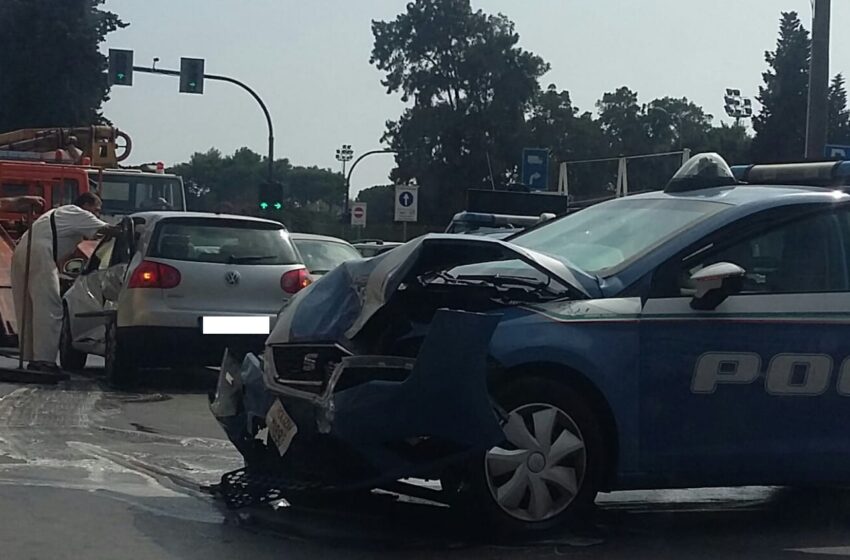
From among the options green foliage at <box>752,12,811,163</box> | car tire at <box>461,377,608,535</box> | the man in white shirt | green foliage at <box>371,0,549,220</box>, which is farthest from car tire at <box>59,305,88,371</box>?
green foliage at <box>752,12,811,163</box>

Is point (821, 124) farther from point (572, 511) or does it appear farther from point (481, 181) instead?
point (481, 181)

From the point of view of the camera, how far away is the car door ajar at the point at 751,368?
6352 mm

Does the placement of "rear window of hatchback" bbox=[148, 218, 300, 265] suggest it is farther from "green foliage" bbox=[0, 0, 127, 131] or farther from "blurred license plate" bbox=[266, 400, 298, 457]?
"green foliage" bbox=[0, 0, 127, 131]

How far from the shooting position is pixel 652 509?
7.23m

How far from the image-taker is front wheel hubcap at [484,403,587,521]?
6086mm

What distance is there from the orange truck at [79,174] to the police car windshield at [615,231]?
1426cm

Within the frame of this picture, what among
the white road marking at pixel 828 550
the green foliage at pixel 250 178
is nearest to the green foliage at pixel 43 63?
the green foliage at pixel 250 178

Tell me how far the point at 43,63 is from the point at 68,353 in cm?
4971

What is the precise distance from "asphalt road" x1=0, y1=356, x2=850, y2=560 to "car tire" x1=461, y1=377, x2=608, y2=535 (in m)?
0.15

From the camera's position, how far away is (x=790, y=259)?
266 inches

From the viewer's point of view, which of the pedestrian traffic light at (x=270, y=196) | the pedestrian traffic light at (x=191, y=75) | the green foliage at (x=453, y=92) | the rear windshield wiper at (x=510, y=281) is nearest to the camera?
the rear windshield wiper at (x=510, y=281)

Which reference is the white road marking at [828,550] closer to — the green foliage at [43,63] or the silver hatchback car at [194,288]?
the silver hatchback car at [194,288]

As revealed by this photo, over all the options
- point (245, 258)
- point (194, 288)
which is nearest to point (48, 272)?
point (194, 288)

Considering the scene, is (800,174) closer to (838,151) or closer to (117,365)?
(117,365)
